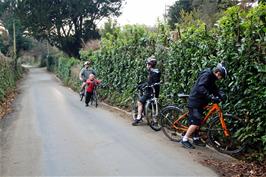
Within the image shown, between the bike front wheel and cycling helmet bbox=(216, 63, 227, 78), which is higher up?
cycling helmet bbox=(216, 63, 227, 78)

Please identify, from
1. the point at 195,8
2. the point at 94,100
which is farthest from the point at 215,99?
the point at 195,8

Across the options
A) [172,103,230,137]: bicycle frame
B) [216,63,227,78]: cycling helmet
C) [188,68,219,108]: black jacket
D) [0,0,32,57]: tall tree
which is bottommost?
[172,103,230,137]: bicycle frame

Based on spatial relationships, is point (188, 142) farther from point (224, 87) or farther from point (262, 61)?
point (262, 61)

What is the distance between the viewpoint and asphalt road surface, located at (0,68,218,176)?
683cm

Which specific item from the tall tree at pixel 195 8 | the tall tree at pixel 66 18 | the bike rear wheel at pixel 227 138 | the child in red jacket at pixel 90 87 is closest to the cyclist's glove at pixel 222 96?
the bike rear wheel at pixel 227 138

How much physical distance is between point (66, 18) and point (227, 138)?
37.0 m

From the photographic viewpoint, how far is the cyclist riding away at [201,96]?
778 centimetres

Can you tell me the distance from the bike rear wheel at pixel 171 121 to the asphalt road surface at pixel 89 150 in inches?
9.6

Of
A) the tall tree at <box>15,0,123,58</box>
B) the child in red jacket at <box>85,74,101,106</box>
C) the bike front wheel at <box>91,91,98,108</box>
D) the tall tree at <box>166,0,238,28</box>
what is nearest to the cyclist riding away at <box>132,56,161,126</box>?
the bike front wheel at <box>91,91,98,108</box>

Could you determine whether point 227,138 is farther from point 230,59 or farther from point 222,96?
point 230,59

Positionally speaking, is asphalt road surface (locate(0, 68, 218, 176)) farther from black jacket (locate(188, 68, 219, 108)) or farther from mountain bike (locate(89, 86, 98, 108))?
mountain bike (locate(89, 86, 98, 108))

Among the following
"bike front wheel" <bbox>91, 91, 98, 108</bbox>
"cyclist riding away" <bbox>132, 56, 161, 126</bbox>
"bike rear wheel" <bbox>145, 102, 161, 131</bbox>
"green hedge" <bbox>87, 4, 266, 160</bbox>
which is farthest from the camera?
"bike front wheel" <bbox>91, 91, 98, 108</bbox>

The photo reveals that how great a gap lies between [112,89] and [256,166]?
37.7 ft

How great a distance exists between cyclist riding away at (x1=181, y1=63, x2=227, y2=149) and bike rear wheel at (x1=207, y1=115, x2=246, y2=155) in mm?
352
